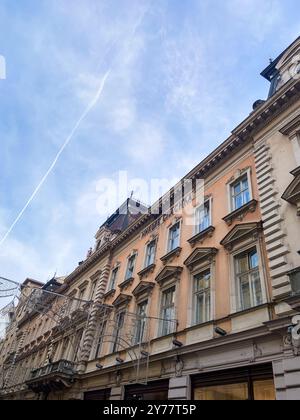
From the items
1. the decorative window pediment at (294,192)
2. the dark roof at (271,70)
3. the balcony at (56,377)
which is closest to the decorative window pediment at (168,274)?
the decorative window pediment at (294,192)

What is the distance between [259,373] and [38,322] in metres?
29.6

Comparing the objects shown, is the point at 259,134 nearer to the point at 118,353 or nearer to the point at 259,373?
the point at 259,373

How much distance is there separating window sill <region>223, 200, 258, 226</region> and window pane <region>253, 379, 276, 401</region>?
5.93m

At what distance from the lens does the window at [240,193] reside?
13.8m

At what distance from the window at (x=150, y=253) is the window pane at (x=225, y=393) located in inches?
318

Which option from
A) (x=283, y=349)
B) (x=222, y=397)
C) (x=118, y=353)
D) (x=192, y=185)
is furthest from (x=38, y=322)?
(x=283, y=349)

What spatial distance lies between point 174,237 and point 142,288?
3191 millimetres

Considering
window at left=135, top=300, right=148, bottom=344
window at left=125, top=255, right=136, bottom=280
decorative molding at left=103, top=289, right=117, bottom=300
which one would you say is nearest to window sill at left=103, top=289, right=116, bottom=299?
decorative molding at left=103, top=289, right=117, bottom=300

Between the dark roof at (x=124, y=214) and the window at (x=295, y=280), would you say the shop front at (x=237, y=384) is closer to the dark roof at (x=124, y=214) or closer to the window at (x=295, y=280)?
the window at (x=295, y=280)

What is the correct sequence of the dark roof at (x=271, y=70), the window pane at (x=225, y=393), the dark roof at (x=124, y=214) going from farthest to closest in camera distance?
1. the dark roof at (x=124, y=214)
2. the dark roof at (x=271, y=70)
3. the window pane at (x=225, y=393)

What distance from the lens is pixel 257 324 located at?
9.91 metres

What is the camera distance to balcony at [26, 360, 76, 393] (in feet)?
61.4

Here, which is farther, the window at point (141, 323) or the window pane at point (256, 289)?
the window at point (141, 323)

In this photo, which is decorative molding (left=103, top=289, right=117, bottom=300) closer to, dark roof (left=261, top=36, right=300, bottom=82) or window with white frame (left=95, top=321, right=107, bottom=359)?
window with white frame (left=95, top=321, right=107, bottom=359)
